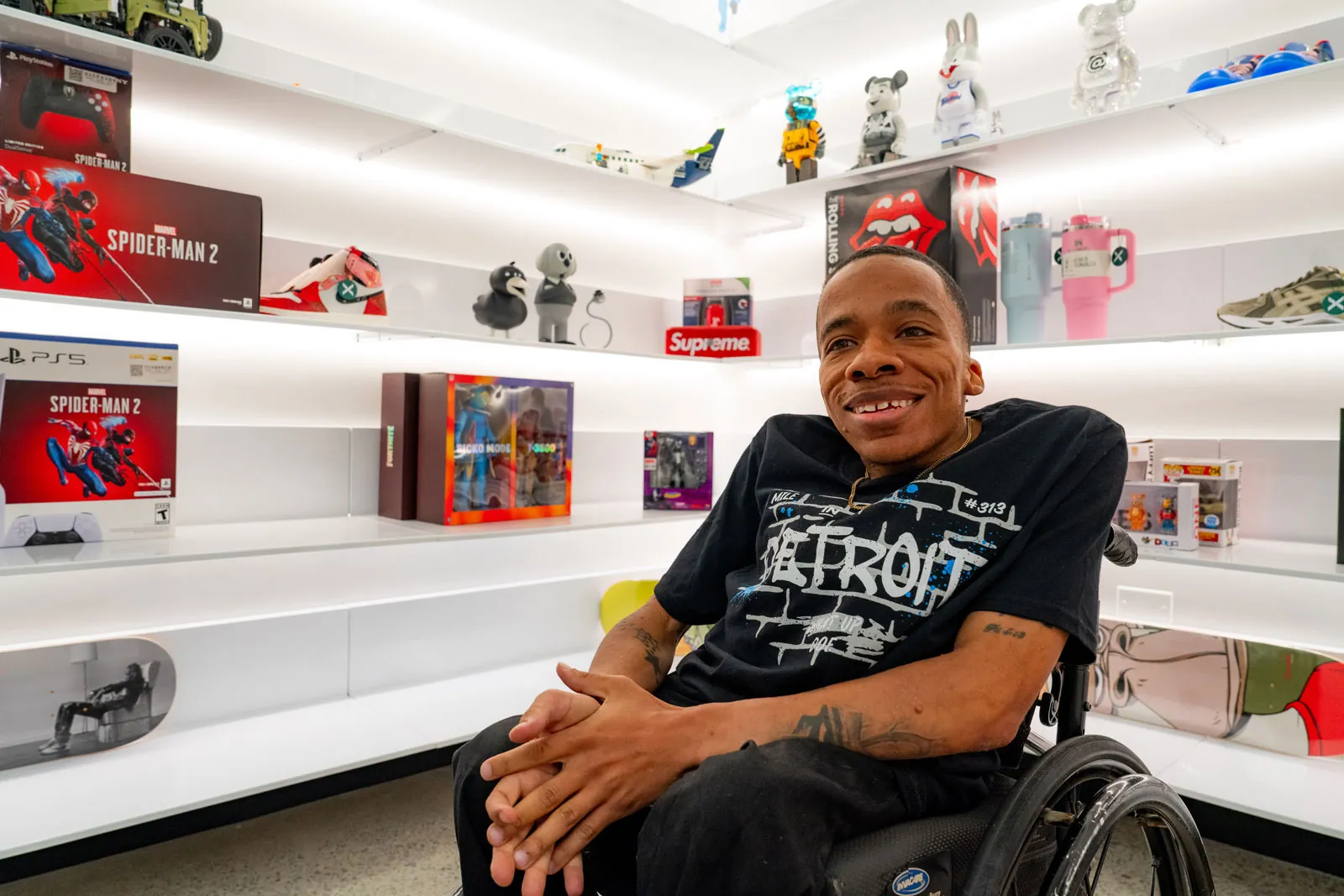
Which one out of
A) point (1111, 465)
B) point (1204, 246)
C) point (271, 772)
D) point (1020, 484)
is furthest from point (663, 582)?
point (1204, 246)

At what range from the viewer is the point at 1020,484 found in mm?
1130

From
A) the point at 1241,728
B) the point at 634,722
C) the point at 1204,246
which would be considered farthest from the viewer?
the point at 1204,246

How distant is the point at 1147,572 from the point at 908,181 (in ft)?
4.08

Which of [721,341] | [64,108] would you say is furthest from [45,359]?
[721,341]

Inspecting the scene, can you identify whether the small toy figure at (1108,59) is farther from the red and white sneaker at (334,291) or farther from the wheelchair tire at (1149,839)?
the red and white sneaker at (334,291)

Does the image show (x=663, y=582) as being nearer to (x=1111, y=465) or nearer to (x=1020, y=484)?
(x=1020, y=484)

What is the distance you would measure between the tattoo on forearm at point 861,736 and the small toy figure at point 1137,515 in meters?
1.37

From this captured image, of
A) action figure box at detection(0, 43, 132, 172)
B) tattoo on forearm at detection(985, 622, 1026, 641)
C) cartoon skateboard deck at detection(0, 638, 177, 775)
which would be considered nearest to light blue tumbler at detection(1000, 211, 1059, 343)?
tattoo on forearm at detection(985, 622, 1026, 641)

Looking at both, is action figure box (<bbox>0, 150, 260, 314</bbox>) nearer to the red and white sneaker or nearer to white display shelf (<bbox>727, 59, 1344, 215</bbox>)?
the red and white sneaker

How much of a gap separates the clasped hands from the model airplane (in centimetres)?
197

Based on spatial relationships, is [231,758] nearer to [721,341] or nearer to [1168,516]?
[721,341]

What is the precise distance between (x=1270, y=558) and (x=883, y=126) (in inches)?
58.3

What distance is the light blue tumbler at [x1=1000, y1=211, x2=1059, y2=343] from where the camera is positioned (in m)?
2.29

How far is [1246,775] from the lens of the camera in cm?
188
